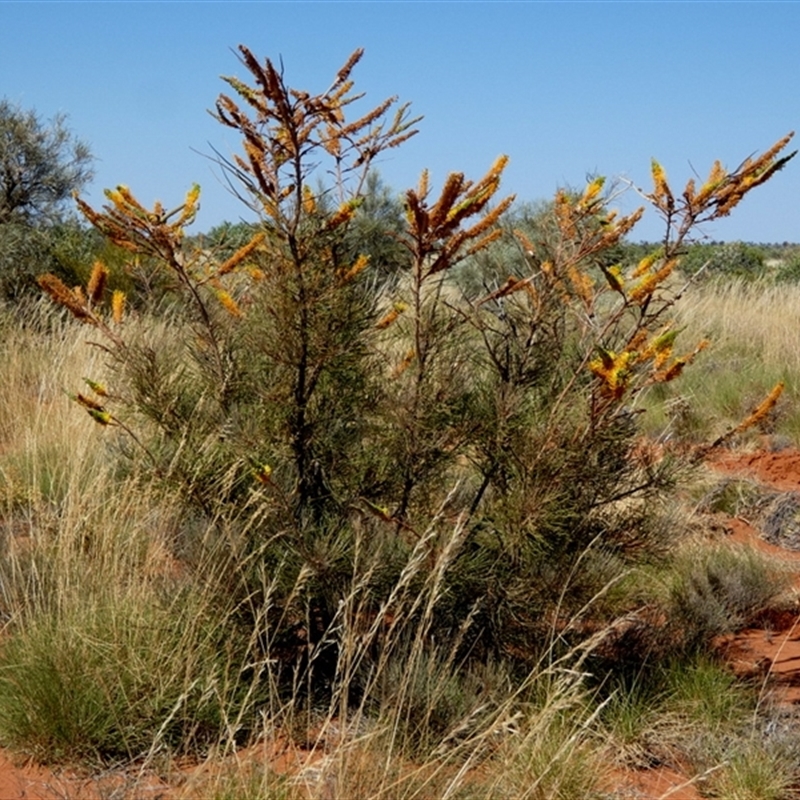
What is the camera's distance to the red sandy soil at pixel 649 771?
10.9 feet

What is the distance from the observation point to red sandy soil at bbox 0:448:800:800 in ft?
10.9

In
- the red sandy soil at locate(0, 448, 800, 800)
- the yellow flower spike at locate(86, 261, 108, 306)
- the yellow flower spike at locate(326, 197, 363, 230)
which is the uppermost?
the yellow flower spike at locate(326, 197, 363, 230)

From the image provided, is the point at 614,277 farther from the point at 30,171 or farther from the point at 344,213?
the point at 30,171

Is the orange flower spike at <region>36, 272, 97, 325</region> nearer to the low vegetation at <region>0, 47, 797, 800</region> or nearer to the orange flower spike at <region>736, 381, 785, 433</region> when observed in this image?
the low vegetation at <region>0, 47, 797, 800</region>

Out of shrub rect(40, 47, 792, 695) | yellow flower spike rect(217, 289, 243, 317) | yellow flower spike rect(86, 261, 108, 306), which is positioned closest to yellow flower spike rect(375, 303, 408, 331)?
shrub rect(40, 47, 792, 695)

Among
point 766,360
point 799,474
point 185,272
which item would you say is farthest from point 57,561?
point 766,360

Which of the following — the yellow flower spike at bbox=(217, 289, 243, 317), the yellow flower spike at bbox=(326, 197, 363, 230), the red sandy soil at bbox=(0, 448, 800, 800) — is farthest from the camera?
the yellow flower spike at bbox=(217, 289, 243, 317)

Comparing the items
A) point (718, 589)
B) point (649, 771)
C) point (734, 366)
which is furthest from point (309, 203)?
point (734, 366)

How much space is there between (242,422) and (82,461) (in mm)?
2013

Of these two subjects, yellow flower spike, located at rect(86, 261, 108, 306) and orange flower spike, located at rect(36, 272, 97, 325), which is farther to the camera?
yellow flower spike, located at rect(86, 261, 108, 306)

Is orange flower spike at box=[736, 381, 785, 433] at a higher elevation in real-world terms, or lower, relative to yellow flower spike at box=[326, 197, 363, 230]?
lower

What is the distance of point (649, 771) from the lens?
13.3ft

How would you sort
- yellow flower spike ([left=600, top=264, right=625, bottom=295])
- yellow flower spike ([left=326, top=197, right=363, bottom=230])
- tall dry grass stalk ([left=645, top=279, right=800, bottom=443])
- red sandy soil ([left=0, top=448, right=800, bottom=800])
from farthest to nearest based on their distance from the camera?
tall dry grass stalk ([left=645, top=279, right=800, bottom=443]) → yellow flower spike ([left=326, top=197, right=363, bottom=230]) → yellow flower spike ([left=600, top=264, right=625, bottom=295]) → red sandy soil ([left=0, top=448, right=800, bottom=800])

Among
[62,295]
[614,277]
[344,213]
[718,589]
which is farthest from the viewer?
[718,589]
